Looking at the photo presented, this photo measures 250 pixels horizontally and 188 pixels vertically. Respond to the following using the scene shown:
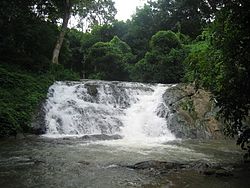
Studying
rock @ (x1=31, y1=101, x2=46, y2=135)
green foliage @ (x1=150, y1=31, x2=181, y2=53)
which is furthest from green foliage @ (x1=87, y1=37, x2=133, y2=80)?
rock @ (x1=31, y1=101, x2=46, y2=135)

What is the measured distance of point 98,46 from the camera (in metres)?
28.5

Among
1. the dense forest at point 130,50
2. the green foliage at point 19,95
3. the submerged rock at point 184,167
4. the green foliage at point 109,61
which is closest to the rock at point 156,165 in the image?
the submerged rock at point 184,167

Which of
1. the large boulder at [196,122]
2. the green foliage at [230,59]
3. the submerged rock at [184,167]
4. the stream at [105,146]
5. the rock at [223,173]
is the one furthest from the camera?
the large boulder at [196,122]

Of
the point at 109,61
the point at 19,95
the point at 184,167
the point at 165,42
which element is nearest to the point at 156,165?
the point at 184,167

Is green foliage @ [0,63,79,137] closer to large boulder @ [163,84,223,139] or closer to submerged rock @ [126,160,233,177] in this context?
large boulder @ [163,84,223,139]

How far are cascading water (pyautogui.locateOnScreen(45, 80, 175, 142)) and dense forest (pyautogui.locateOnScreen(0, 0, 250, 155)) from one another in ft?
3.08

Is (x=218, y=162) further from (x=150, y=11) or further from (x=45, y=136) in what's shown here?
(x=150, y=11)

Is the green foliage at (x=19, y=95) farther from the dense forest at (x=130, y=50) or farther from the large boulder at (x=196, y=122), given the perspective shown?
the large boulder at (x=196, y=122)

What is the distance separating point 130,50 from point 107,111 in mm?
16497

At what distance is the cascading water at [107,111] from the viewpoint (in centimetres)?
1365

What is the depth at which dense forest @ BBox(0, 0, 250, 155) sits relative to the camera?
250 inches

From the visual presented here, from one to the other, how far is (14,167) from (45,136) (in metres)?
5.15

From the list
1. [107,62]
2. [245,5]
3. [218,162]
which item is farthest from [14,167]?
[107,62]

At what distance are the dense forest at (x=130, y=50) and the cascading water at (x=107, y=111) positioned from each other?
3.08 feet
